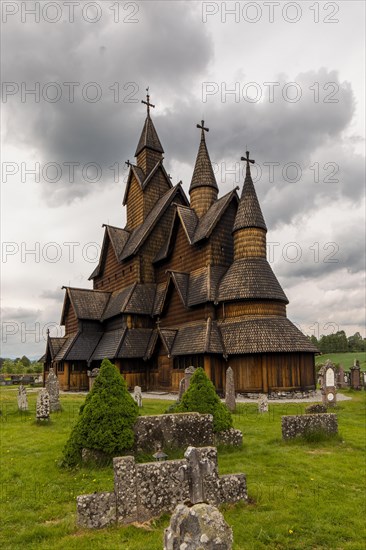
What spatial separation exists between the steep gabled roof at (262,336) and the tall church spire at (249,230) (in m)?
4.82

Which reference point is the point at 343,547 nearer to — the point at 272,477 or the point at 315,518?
the point at 315,518

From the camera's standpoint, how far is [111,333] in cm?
3388

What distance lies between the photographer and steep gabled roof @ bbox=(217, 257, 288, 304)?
2570 cm

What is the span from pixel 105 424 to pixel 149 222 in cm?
2893

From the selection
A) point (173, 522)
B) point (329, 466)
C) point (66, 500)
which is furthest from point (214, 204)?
point (173, 522)

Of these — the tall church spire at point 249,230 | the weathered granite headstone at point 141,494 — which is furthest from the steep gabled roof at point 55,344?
the weathered granite headstone at point 141,494

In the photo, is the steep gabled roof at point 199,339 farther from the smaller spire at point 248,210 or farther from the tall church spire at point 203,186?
the tall church spire at point 203,186

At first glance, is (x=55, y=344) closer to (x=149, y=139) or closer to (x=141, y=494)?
(x=149, y=139)

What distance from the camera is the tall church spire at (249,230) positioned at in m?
27.6

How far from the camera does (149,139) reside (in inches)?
1645

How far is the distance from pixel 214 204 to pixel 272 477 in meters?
26.7

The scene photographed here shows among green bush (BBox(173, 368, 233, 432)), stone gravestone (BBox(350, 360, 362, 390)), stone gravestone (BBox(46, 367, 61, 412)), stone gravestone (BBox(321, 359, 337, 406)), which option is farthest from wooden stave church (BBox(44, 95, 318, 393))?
green bush (BBox(173, 368, 233, 432))

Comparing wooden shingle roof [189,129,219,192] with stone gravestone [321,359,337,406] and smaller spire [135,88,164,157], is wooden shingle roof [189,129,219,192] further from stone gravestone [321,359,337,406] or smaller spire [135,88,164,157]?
stone gravestone [321,359,337,406]

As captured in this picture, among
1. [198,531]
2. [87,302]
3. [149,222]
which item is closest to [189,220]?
[149,222]
